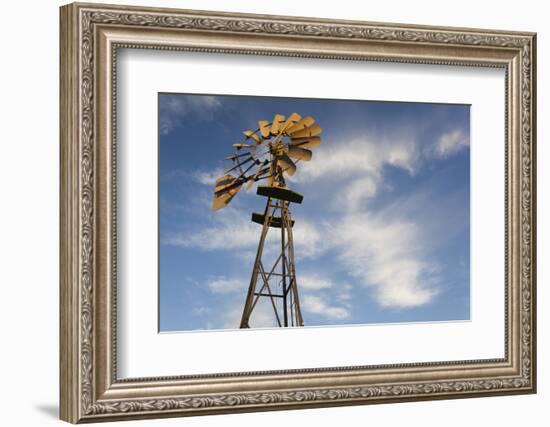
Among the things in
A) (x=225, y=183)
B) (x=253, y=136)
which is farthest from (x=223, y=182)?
(x=253, y=136)

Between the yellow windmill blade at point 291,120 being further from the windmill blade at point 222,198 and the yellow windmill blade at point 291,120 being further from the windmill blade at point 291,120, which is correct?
the windmill blade at point 222,198

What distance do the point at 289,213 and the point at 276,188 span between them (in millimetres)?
71

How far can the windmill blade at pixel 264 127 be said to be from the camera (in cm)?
287

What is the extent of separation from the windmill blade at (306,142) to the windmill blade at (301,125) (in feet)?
0.07

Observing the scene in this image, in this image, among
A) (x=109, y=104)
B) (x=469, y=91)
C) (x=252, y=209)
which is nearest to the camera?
(x=109, y=104)

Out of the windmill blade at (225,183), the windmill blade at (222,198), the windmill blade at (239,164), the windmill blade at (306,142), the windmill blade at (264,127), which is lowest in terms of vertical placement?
the windmill blade at (222,198)

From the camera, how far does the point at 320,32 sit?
9.44ft

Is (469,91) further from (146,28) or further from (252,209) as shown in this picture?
(146,28)

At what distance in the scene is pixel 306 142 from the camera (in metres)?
2.91

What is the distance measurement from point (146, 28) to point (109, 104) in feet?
0.67

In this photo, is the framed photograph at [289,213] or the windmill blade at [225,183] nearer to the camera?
the framed photograph at [289,213]

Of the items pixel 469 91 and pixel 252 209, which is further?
pixel 469 91

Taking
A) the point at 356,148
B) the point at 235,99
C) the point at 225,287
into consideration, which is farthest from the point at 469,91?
the point at 225,287

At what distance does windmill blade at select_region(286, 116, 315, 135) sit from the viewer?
2895 mm
